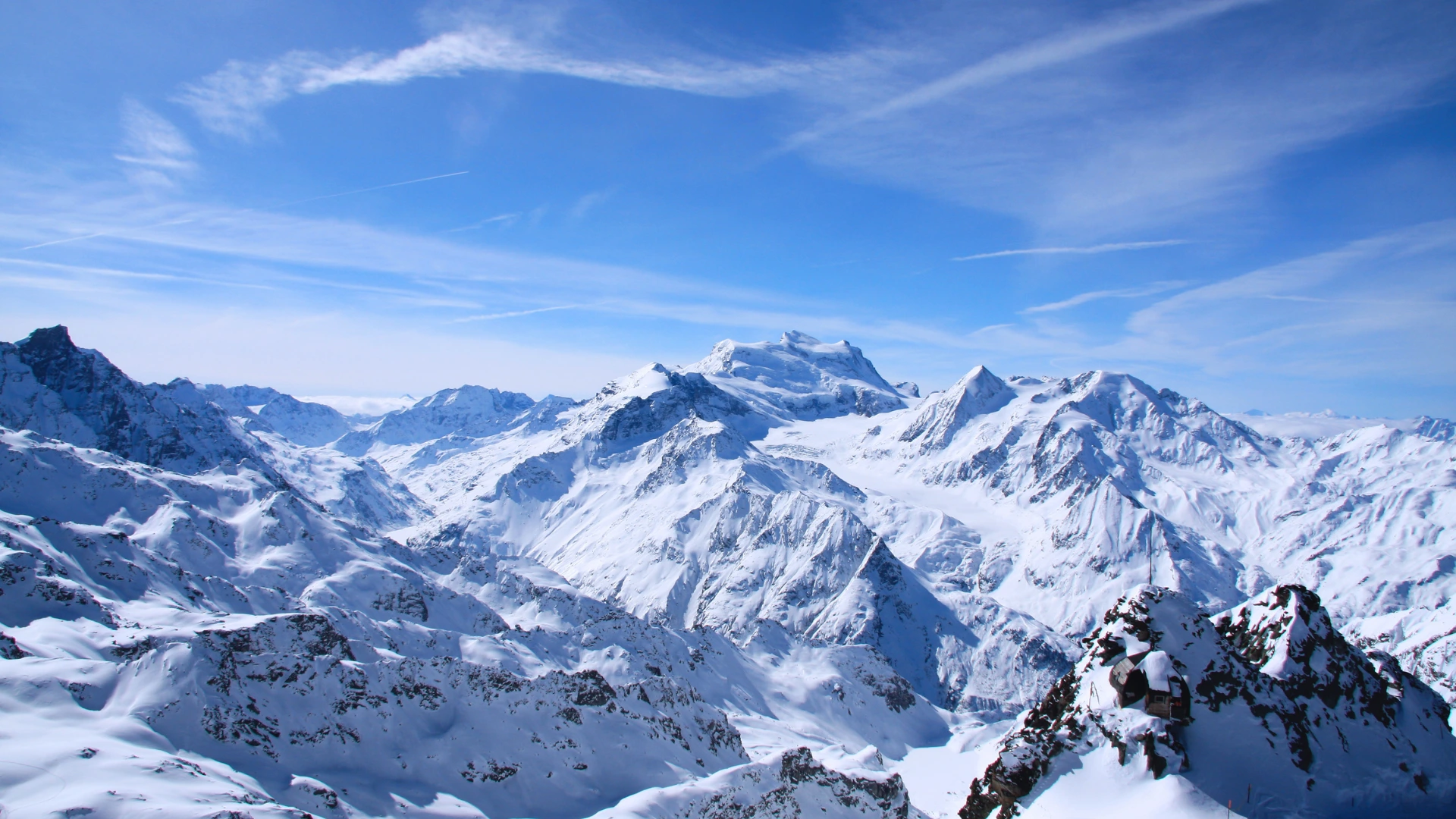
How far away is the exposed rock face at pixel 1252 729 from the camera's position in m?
42.3

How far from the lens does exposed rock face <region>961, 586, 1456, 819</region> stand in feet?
139

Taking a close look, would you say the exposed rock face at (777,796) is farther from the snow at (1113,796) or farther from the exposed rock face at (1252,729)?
the snow at (1113,796)

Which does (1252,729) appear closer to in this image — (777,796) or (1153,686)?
(1153,686)

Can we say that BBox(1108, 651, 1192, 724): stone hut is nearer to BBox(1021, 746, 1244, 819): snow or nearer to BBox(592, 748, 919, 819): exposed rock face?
BBox(1021, 746, 1244, 819): snow

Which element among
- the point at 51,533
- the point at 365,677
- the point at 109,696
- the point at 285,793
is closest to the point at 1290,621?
the point at 285,793

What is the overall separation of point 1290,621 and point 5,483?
255 m

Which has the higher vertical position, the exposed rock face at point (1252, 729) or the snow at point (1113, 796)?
the exposed rock face at point (1252, 729)

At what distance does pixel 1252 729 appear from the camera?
141 feet

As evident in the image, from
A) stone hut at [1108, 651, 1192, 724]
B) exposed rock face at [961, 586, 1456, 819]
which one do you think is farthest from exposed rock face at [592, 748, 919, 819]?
stone hut at [1108, 651, 1192, 724]

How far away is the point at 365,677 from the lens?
290 ft

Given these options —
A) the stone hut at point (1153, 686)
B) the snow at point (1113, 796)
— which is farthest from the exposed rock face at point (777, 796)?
the stone hut at point (1153, 686)

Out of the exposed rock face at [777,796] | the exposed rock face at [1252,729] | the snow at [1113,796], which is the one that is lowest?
the exposed rock face at [777,796]

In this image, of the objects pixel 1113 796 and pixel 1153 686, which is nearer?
pixel 1113 796

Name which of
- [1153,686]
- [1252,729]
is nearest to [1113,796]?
[1153,686]
